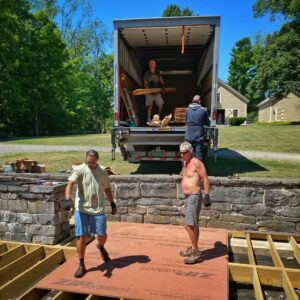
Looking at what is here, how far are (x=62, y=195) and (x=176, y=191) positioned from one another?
2.23 m

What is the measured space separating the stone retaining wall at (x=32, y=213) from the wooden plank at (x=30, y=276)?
805mm

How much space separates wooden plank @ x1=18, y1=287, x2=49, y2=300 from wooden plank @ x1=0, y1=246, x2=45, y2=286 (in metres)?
0.86

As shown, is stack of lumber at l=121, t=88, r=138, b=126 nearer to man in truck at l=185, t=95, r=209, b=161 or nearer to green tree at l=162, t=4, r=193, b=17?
man in truck at l=185, t=95, r=209, b=161

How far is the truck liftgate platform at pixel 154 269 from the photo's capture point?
445 cm

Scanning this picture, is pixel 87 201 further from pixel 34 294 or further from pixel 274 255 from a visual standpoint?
pixel 274 255

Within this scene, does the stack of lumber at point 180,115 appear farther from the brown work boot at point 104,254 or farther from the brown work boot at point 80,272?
the brown work boot at point 80,272

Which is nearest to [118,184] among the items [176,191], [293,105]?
[176,191]

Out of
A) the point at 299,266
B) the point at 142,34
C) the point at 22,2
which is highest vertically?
the point at 22,2

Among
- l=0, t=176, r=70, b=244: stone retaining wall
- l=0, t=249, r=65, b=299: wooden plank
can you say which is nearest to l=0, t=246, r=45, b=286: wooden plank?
l=0, t=249, r=65, b=299: wooden plank

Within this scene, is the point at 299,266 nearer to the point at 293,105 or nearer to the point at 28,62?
the point at 28,62

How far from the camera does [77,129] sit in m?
40.5

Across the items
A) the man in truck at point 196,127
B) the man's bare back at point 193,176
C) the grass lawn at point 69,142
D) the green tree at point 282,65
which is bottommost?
the grass lawn at point 69,142

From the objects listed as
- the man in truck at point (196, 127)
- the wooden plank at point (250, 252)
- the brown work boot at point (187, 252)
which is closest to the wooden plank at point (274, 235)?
the wooden plank at point (250, 252)

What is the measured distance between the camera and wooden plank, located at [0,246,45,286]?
5.09 meters
